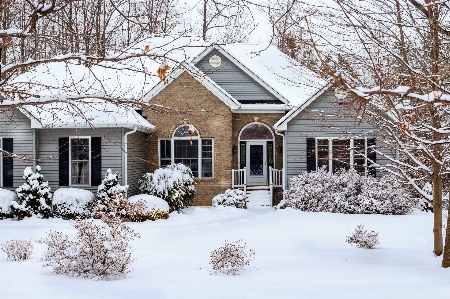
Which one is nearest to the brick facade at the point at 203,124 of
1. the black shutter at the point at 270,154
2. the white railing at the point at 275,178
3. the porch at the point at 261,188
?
the porch at the point at 261,188

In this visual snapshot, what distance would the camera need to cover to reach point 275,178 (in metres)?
23.8

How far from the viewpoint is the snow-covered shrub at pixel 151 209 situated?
1888cm

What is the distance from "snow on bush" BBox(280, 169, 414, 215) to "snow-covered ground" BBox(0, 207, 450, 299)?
6.09ft

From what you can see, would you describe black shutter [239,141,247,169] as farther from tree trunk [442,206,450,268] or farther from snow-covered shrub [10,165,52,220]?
tree trunk [442,206,450,268]

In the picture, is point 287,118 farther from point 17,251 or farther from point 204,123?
point 17,251

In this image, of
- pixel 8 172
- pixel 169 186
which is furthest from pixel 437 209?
pixel 8 172

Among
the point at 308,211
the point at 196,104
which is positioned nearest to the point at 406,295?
the point at 308,211

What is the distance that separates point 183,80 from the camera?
76.2ft

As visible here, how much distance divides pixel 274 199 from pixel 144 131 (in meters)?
6.16

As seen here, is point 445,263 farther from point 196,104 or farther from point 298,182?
point 196,104

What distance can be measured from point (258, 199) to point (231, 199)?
77.1 inches

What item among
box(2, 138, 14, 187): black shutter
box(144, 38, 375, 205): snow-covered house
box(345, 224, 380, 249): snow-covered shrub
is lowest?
box(345, 224, 380, 249): snow-covered shrub

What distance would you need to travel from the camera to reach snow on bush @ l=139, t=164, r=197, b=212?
20219mm

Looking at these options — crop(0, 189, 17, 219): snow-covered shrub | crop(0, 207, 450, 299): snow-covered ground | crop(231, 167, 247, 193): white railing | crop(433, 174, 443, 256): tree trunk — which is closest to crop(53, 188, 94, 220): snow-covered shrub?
crop(0, 207, 450, 299): snow-covered ground
